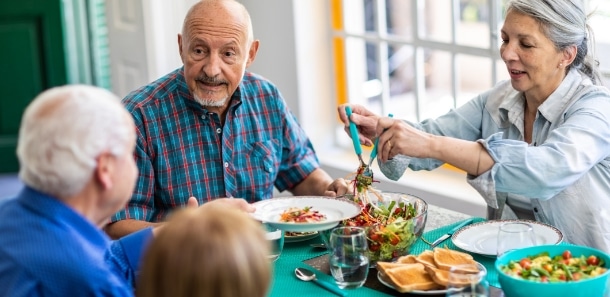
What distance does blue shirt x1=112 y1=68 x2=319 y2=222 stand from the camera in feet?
8.66

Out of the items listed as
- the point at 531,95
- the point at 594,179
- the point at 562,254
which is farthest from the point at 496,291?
the point at 531,95

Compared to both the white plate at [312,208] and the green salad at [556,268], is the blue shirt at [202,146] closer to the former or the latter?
the white plate at [312,208]

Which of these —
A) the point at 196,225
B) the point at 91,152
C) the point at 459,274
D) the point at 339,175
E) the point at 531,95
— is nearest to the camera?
the point at 196,225

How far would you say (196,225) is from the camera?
1.35 meters

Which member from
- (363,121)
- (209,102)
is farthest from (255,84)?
(363,121)

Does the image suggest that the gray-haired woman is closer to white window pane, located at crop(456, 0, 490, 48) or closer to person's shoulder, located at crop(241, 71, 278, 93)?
person's shoulder, located at crop(241, 71, 278, 93)

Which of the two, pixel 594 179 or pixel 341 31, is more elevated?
pixel 341 31

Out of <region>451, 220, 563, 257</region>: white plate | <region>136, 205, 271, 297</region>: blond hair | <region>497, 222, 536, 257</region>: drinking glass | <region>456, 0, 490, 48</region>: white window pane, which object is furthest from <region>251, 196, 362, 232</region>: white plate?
<region>456, 0, 490, 48</region>: white window pane

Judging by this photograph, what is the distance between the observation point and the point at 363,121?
2.58 metres

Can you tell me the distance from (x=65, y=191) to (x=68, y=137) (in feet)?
0.39

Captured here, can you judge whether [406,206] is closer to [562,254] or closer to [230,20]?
[562,254]

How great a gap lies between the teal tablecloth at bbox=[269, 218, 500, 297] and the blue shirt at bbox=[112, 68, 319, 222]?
1.58ft

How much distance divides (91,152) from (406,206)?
1.02 meters

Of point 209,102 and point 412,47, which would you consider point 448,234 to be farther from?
point 412,47
